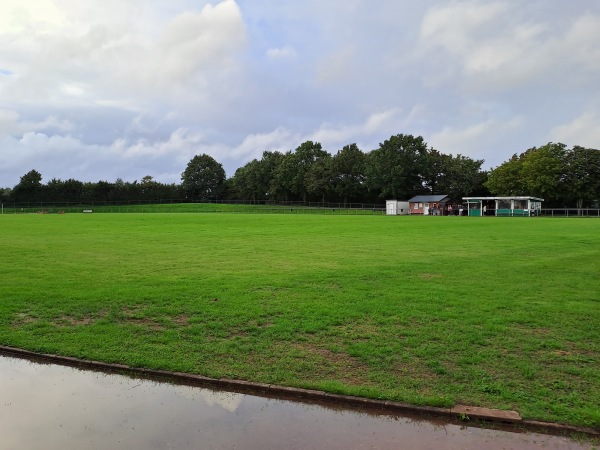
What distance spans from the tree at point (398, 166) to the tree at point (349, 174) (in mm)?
6924

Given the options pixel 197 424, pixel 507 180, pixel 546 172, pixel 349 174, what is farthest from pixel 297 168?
pixel 197 424

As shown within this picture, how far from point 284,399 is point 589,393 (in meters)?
3.82

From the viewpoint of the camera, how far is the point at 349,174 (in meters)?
109

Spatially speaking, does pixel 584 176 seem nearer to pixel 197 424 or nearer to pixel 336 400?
pixel 336 400

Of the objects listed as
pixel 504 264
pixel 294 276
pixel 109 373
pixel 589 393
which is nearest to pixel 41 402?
pixel 109 373

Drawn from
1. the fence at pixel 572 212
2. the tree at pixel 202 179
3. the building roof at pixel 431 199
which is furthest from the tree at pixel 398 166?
the tree at pixel 202 179

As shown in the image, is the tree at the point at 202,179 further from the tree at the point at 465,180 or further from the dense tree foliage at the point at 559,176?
the dense tree foliage at the point at 559,176

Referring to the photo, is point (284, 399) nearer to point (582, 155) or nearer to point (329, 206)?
point (582, 155)

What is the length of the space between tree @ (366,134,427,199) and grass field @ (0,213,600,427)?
80.9 metres

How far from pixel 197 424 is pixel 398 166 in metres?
93.0

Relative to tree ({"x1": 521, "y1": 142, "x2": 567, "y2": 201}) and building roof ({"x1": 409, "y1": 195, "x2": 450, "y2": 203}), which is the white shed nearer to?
building roof ({"x1": 409, "y1": 195, "x2": 450, "y2": 203})

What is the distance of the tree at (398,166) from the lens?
9612 centimetres

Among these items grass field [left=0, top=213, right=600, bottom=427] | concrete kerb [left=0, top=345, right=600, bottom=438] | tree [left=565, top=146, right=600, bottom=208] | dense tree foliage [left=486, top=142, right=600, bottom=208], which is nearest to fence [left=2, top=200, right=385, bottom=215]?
dense tree foliage [left=486, top=142, right=600, bottom=208]

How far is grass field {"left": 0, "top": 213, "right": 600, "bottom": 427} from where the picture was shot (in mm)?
6238
